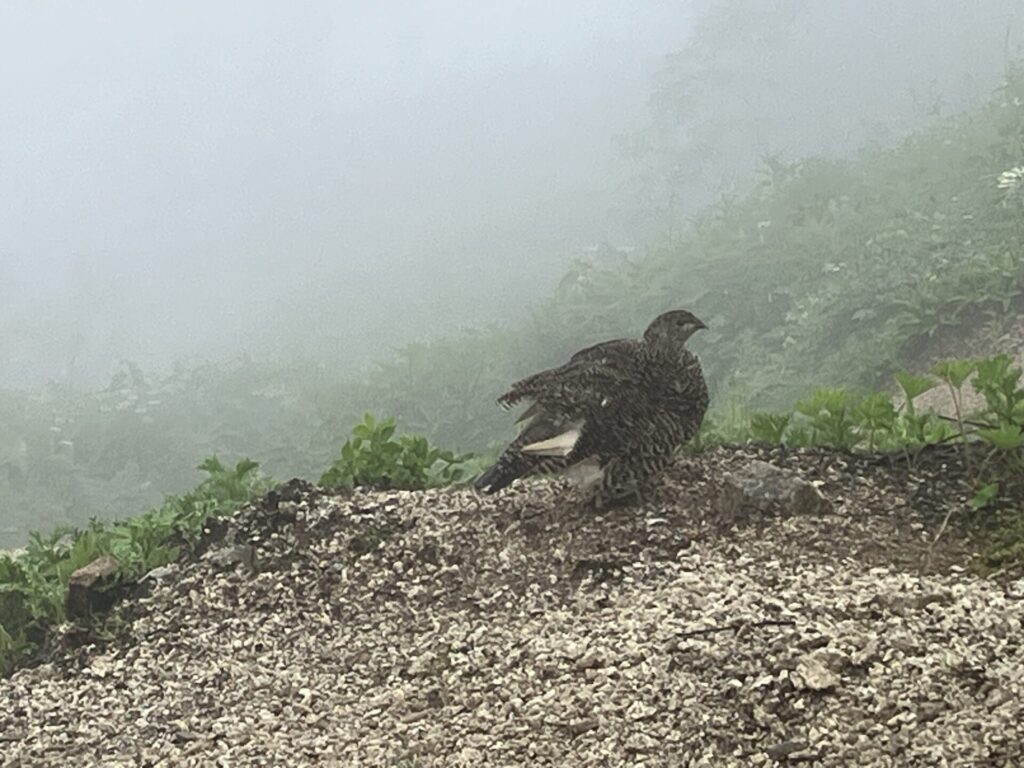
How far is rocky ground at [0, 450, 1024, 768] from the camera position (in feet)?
8.01

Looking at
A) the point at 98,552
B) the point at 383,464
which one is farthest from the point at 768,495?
the point at 98,552

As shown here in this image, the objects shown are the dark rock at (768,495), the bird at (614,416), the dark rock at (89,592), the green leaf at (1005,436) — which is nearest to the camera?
the green leaf at (1005,436)

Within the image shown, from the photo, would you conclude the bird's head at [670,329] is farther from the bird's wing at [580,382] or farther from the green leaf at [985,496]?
the green leaf at [985,496]

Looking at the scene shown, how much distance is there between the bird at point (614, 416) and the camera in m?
3.66

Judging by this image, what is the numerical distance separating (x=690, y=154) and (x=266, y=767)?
34.7 ft

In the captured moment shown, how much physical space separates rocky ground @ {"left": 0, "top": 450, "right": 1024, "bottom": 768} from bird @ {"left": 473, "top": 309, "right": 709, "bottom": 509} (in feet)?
0.39

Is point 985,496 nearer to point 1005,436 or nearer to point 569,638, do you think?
point 1005,436

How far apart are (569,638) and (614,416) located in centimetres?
86

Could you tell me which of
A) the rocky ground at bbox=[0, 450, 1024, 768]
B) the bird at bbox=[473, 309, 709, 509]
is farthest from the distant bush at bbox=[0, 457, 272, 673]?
the bird at bbox=[473, 309, 709, 509]

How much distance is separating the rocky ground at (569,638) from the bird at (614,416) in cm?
12

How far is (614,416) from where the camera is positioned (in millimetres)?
3662

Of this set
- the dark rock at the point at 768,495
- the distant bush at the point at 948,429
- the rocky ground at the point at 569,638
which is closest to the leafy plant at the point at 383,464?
the rocky ground at the point at 569,638

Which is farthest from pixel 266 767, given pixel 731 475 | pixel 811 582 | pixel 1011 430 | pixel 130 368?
pixel 130 368

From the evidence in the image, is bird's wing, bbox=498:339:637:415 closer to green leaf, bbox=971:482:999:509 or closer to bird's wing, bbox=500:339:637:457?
bird's wing, bbox=500:339:637:457
